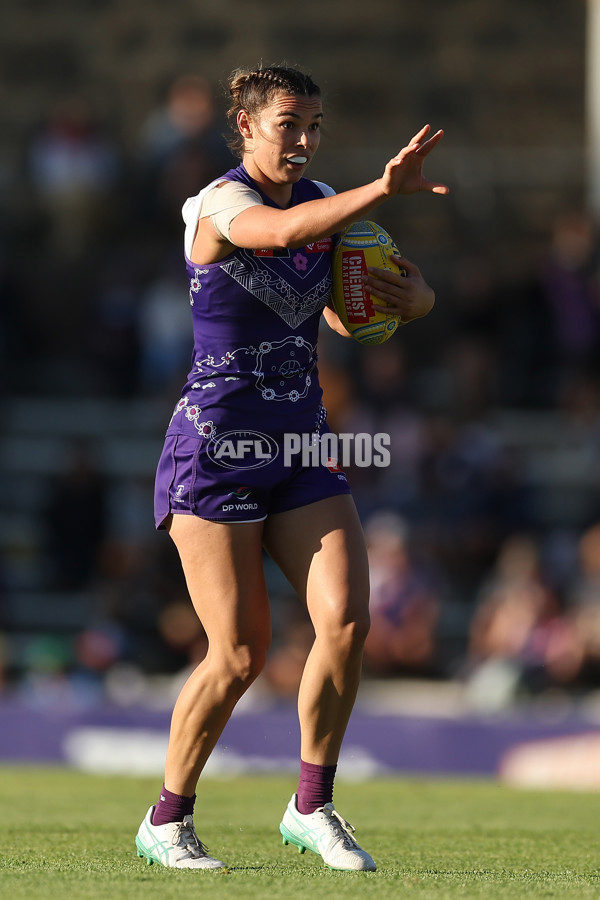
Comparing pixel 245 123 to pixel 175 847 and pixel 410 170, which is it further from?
pixel 175 847

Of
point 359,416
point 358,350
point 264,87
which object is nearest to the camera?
point 264,87

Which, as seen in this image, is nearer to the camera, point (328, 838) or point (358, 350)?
point (328, 838)

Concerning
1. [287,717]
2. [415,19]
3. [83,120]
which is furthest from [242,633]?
[415,19]

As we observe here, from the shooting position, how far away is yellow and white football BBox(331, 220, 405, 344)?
15.2 feet

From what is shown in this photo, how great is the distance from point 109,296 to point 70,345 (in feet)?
3.94

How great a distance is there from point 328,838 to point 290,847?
0.73 meters

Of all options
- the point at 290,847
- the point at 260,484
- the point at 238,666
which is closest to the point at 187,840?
the point at 238,666

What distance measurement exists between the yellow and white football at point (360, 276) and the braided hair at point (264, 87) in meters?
0.44

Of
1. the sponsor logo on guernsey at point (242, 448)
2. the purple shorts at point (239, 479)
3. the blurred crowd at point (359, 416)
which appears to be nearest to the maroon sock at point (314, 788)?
the purple shorts at point (239, 479)

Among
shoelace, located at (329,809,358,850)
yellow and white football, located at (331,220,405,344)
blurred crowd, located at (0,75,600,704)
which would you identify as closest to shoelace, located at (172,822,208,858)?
shoelace, located at (329,809,358,850)

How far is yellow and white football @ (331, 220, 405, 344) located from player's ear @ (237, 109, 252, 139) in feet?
1.35

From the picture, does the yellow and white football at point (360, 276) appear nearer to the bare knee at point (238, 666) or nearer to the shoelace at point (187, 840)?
the bare knee at point (238, 666)

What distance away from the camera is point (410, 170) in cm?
418

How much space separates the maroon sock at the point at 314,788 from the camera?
4633 millimetres
